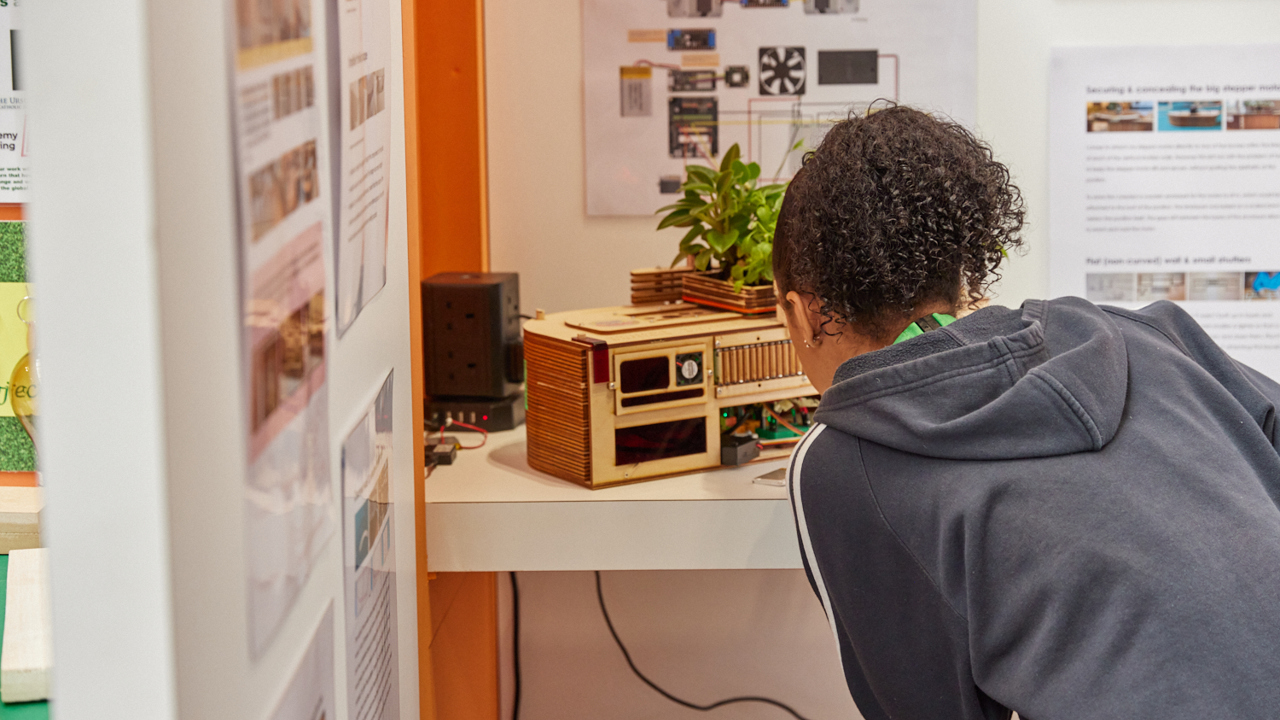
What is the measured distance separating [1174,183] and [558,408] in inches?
52.0

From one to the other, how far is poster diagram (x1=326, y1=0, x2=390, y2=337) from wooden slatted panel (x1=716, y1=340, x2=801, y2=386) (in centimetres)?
60

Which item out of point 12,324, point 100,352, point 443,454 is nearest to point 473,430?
point 443,454

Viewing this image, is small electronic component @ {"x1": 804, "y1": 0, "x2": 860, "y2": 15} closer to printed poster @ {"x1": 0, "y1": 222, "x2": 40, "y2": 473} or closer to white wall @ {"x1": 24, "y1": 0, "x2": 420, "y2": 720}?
printed poster @ {"x1": 0, "y1": 222, "x2": 40, "y2": 473}

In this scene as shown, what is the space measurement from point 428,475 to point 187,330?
1054 mm

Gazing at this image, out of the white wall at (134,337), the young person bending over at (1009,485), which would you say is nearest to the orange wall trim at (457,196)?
the young person bending over at (1009,485)

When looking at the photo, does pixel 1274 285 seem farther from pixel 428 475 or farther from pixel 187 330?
pixel 187 330

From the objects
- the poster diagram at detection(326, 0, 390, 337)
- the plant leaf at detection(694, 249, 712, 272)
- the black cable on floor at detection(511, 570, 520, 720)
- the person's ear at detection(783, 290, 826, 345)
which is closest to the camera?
the poster diagram at detection(326, 0, 390, 337)

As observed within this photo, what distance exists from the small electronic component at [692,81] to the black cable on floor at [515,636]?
1.03 m

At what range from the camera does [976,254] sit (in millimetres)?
1062

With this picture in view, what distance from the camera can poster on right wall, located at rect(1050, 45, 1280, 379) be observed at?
1.94 metres

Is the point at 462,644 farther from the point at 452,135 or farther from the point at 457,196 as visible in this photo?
the point at 452,135

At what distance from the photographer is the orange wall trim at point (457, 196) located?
5.60 ft

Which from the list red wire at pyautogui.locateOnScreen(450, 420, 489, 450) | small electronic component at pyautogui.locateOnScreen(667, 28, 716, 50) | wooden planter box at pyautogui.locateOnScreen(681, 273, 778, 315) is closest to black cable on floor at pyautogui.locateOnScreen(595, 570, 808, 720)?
red wire at pyautogui.locateOnScreen(450, 420, 489, 450)

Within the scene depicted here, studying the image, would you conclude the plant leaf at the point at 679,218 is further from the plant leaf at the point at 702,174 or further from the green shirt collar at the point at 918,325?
the green shirt collar at the point at 918,325
